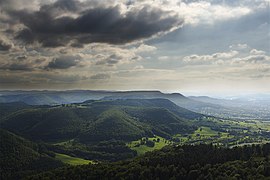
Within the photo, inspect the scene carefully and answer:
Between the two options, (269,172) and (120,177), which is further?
(120,177)

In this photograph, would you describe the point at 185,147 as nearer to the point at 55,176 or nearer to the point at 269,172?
the point at 269,172

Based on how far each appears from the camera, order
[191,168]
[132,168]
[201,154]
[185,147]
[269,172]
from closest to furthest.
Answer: [269,172] < [191,168] < [132,168] < [201,154] < [185,147]

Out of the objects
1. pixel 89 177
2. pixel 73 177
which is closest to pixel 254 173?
pixel 89 177

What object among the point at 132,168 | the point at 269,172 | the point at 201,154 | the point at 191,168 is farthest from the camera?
the point at 201,154

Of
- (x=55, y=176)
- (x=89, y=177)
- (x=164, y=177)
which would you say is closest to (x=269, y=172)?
(x=164, y=177)

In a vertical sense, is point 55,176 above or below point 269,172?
below

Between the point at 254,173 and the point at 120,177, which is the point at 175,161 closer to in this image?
the point at 120,177
